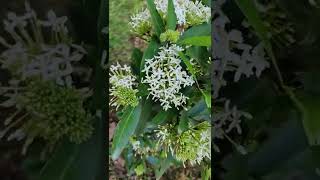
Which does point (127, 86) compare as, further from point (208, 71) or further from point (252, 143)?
point (252, 143)

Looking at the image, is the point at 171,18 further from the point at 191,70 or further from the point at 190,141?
the point at 190,141

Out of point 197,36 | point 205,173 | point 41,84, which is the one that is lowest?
point 205,173

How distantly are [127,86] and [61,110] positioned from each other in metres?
0.18

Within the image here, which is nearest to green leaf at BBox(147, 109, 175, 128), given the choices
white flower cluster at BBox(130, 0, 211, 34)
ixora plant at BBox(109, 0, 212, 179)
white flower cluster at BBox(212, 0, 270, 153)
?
ixora plant at BBox(109, 0, 212, 179)

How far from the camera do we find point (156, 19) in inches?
53.2

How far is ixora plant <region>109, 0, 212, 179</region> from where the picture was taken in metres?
1.35

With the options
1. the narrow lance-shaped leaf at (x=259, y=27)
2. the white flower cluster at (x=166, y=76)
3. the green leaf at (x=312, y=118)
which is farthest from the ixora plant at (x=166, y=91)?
the green leaf at (x=312, y=118)

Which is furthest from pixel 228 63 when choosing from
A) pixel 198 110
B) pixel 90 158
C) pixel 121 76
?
pixel 90 158

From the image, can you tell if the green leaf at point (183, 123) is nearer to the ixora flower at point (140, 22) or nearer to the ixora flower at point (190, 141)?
the ixora flower at point (190, 141)

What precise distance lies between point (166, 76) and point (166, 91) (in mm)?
35

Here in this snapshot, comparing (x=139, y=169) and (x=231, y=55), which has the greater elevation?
(x=231, y=55)

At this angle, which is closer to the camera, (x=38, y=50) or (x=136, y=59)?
(x=38, y=50)

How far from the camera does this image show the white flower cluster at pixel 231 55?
132 centimetres

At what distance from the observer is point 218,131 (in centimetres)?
135
